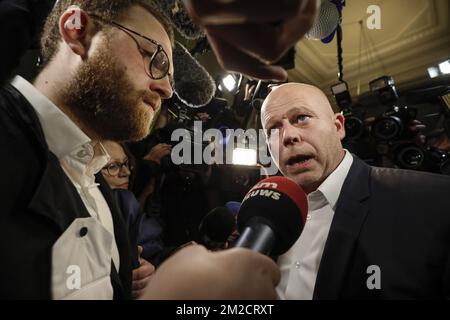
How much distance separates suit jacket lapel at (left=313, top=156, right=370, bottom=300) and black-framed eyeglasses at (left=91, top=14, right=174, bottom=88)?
88cm

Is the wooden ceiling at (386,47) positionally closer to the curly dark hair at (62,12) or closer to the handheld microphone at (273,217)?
the curly dark hair at (62,12)

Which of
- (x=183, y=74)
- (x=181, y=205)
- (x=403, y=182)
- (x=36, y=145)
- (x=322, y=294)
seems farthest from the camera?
(x=181, y=205)

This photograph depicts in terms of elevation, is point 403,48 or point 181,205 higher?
point 403,48

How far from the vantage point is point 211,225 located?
57.8 inches

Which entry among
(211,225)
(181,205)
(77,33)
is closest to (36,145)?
(77,33)

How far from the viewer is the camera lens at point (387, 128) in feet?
10.0

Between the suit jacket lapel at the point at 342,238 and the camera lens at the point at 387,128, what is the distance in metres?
2.28

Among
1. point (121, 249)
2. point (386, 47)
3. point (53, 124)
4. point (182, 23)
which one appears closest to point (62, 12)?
point (53, 124)

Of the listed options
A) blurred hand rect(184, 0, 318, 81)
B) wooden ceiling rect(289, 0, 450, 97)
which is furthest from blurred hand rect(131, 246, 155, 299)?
wooden ceiling rect(289, 0, 450, 97)

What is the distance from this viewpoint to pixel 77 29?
0.97 metres

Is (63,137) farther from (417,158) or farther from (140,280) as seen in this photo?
(417,158)

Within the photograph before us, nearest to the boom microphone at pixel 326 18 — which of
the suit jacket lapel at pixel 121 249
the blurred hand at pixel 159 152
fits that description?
the blurred hand at pixel 159 152
